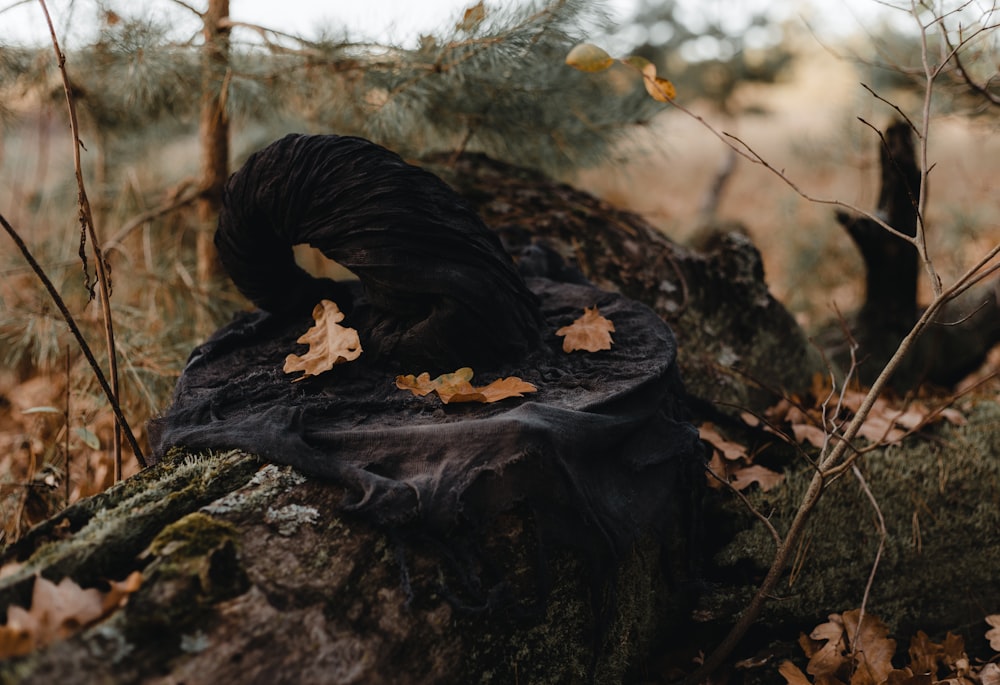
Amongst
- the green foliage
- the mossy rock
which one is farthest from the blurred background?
the green foliage

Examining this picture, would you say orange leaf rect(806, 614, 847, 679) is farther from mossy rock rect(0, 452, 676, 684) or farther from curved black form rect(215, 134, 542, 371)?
curved black form rect(215, 134, 542, 371)

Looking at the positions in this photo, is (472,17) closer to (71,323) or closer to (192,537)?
(71,323)

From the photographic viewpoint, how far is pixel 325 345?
2.14m

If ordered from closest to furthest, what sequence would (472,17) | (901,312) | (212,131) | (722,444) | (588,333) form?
1. (588,333)
2. (722,444)
3. (472,17)
4. (212,131)
5. (901,312)

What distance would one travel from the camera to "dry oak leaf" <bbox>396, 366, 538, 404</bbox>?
1873 millimetres

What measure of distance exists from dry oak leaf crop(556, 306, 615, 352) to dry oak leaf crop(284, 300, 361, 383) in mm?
661

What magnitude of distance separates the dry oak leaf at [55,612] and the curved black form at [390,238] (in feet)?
3.30

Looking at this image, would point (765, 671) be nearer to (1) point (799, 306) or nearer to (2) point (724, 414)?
(2) point (724, 414)

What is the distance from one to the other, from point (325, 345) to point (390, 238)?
0.42m

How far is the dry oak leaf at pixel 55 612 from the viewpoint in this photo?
1.09 metres

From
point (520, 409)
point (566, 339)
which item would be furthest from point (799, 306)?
point (520, 409)

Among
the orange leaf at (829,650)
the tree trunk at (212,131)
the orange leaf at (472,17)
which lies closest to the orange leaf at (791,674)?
the orange leaf at (829,650)

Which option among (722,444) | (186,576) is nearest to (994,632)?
(722,444)

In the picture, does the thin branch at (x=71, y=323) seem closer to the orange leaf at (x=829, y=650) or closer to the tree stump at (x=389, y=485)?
the tree stump at (x=389, y=485)
